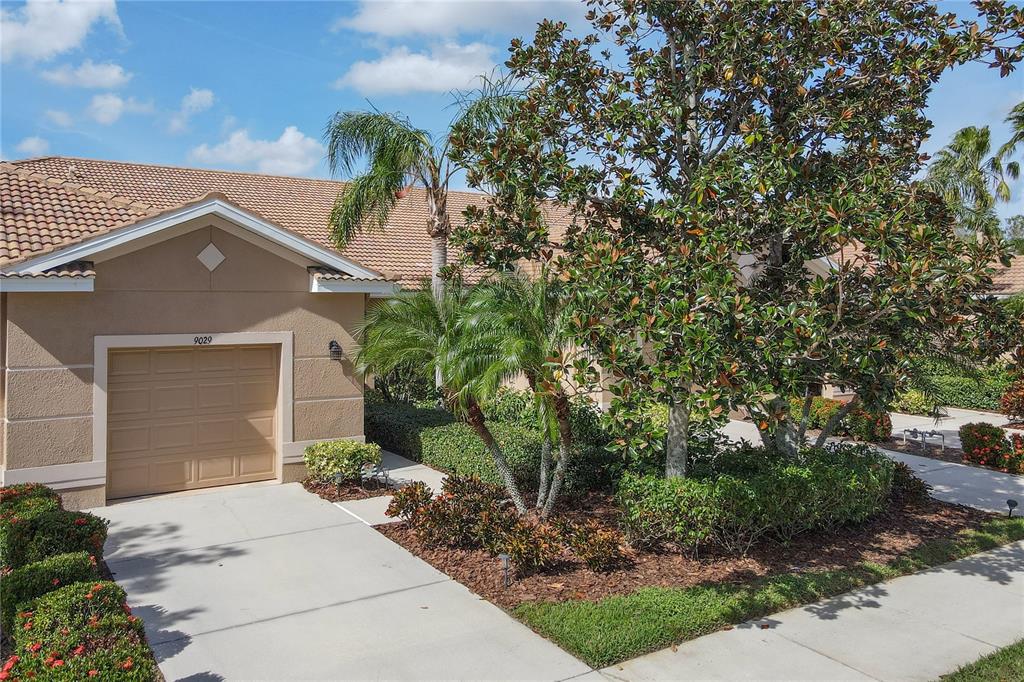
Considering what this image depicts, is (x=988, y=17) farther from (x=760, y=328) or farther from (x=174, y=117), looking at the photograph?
(x=174, y=117)

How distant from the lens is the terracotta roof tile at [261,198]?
1421 centimetres

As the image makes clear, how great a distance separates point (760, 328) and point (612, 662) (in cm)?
323

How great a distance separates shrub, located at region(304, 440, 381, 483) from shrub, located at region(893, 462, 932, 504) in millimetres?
7918

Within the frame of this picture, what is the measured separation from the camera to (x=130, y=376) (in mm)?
10797

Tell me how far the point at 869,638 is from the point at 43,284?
10355 millimetres

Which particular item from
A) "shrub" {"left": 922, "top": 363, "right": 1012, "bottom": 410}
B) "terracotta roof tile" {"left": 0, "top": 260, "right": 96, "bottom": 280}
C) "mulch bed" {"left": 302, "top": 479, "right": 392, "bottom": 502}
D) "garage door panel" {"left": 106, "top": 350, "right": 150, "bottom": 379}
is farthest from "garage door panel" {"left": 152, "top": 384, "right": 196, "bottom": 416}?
"shrub" {"left": 922, "top": 363, "right": 1012, "bottom": 410}

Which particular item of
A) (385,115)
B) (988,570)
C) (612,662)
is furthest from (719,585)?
(385,115)

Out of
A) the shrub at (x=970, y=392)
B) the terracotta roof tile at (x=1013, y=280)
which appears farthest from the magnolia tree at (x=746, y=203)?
the terracotta roof tile at (x=1013, y=280)

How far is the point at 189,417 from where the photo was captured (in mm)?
11305

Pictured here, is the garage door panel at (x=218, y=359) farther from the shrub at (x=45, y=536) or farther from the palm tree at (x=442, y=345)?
the shrub at (x=45, y=536)

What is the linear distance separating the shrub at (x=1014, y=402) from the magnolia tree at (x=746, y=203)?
10.3 meters

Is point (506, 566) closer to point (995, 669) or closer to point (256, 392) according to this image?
point (995, 669)

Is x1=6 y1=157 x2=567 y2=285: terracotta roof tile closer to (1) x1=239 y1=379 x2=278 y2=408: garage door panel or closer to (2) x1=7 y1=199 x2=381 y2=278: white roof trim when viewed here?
(2) x1=7 y1=199 x2=381 y2=278: white roof trim

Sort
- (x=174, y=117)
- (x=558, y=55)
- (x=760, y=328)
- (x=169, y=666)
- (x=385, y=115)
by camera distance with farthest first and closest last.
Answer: (x=174, y=117), (x=385, y=115), (x=558, y=55), (x=760, y=328), (x=169, y=666)
